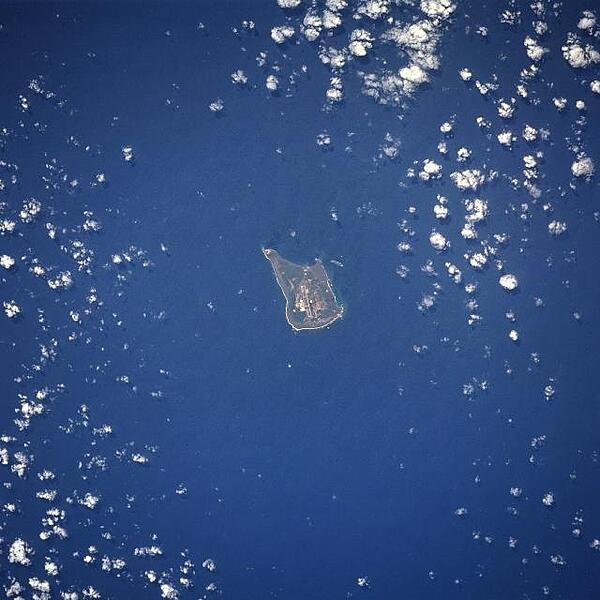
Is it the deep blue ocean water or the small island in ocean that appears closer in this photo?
the deep blue ocean water

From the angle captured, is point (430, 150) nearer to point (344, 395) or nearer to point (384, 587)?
point (344, 395)

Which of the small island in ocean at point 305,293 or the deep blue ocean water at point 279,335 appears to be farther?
the small island in ocean at point 305,293

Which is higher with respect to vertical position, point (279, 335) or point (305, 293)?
point (305, 293)

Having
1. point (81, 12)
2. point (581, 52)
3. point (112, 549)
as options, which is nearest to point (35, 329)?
point (112, 549)
